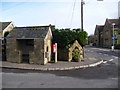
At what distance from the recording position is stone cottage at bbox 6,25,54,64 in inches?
628

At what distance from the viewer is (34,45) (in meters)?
16.2

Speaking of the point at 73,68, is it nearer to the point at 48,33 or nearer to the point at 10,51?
the point at 48,33

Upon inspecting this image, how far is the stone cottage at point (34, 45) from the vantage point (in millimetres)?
Result: 15961

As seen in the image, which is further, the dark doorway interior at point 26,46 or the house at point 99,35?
the house at point 99,35

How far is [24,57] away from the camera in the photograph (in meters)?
18.1

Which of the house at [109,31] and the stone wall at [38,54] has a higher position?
the house at [109,31]

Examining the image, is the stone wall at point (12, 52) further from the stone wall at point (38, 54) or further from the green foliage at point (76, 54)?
the green foliage at point (76, 54)

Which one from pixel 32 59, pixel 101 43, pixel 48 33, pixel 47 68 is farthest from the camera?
pixel 101 43

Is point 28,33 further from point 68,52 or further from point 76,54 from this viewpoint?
point 76,54

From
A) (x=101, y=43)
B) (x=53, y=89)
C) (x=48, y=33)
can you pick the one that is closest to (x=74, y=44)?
(x=48, y=33)

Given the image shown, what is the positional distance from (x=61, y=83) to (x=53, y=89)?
121 cm

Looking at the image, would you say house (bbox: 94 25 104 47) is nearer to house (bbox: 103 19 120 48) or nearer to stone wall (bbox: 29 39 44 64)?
house (bbox: 103 19 120 48)

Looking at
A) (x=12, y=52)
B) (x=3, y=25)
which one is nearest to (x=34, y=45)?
(x=12, y=52)

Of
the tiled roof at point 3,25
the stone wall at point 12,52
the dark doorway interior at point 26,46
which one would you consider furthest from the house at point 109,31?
the stone wall at point 12,52
